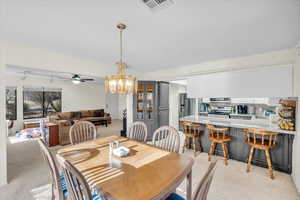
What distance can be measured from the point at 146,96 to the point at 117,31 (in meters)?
3.22

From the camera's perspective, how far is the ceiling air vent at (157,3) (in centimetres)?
141

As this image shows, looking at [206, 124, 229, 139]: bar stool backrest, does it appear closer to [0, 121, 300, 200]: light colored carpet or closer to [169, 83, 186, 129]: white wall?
[0, 121, 300, 200]: light colored carpet

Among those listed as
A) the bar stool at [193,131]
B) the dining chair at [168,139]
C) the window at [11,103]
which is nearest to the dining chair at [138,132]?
the dining chair at [168,139]

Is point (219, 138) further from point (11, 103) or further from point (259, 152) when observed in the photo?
point (11, 103)

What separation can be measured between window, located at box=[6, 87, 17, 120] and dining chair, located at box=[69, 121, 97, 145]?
5.59 metres

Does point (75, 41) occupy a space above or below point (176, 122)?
above

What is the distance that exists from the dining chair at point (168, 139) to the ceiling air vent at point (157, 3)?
67.9 inches

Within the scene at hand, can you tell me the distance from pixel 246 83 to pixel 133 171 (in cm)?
338

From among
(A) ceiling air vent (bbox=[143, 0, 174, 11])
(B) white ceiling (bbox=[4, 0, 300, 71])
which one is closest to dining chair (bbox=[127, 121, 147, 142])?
(B) white ceiling (bbox=[4, 0, 300, 71])

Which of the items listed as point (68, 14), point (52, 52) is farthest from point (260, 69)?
point (52, 52)

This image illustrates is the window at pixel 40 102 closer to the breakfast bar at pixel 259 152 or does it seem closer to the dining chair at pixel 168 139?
the dining chair at pixel 168 139

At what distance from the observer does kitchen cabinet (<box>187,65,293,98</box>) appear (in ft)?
9.88

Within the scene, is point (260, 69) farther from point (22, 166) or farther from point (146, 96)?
point (22, 166)

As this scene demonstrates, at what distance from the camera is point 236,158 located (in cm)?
343
